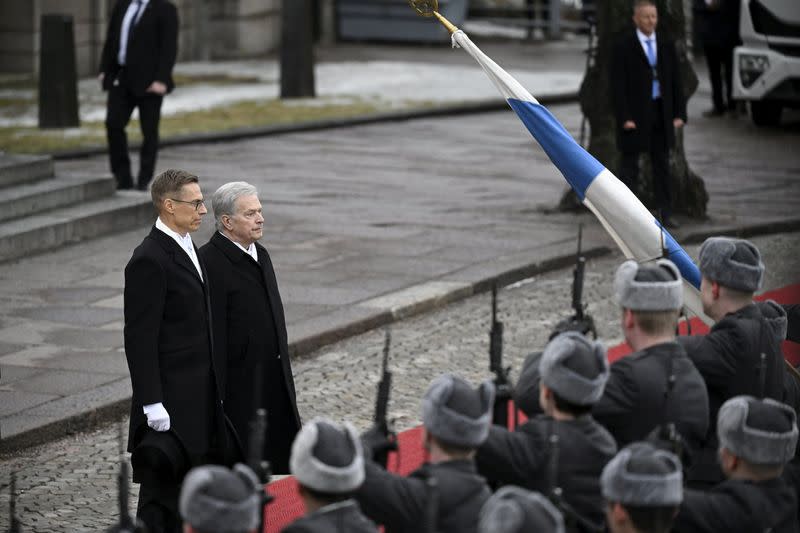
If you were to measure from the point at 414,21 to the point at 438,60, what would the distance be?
2.70 m

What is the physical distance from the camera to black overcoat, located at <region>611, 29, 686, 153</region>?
1396cm

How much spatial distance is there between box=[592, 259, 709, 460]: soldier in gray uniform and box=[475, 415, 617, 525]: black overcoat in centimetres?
40

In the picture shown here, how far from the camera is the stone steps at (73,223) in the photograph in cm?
1304

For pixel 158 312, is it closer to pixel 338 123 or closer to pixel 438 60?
pixel 338 123

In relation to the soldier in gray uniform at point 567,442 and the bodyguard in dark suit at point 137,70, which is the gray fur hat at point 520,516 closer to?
the soldier in gray uniform at point 567,442

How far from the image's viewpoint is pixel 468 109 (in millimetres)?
22812

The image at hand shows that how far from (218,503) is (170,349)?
2674 mm

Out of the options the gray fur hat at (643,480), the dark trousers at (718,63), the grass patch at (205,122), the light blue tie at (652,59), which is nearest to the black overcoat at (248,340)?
the gray fur hat at (643,480)

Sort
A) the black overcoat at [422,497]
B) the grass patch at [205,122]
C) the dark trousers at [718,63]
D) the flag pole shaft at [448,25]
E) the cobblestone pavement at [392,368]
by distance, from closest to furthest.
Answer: the black overcoat at [422,497], the cobblestone pavement at [392,368], the flag pole shaft at [448,25], the grass patch at [205,122], the dark trousers at [718,63]

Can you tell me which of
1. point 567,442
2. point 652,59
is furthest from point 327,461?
point 652,59

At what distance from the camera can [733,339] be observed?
648 cm

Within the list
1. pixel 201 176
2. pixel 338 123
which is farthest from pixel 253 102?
pixel 201 176

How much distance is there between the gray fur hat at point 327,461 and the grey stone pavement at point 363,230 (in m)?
4.35

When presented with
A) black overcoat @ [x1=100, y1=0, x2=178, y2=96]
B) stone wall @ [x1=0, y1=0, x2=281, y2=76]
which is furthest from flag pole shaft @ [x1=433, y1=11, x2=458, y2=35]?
stone wall @ [x1=0, y1=0, x2=281, y2=76]
